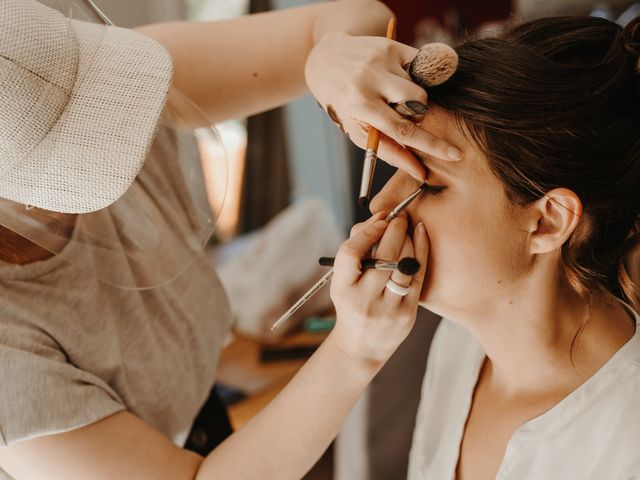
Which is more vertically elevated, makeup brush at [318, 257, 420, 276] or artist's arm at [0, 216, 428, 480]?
makeup brush at [318, 257, 420, 276]

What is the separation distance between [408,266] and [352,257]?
71 millimetres

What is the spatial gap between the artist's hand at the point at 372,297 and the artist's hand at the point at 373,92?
104 millimetres

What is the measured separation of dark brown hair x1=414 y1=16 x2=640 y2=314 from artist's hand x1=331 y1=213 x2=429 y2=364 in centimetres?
18

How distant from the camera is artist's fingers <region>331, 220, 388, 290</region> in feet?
2.48

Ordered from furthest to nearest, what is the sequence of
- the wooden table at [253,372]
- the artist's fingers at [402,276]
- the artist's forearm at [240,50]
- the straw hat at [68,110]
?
the wooden table at [253,372] → the artist's forearm at [240,50] → the artist's fingers at [402,276] → the straw hat at [68,110]

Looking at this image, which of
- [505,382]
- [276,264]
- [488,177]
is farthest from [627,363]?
[276,264]

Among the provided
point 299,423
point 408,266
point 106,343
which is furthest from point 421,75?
→ point 106,343

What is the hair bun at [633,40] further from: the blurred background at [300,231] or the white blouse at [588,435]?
the white blouse at [588,435]

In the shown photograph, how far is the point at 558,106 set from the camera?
0.79m

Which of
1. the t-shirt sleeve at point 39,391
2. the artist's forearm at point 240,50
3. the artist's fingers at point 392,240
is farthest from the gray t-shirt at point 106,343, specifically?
the artist's fingers at point 392,240

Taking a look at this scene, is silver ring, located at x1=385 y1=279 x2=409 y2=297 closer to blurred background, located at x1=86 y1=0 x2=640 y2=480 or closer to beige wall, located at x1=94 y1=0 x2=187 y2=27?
blurred background, located at x1=86 y1=0 x2=640 y2=480

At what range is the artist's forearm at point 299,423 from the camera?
0.82 meters

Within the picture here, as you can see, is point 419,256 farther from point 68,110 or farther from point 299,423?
point 68,110

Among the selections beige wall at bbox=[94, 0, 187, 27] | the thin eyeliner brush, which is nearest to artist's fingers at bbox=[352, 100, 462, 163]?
the thin eyeliner brush
